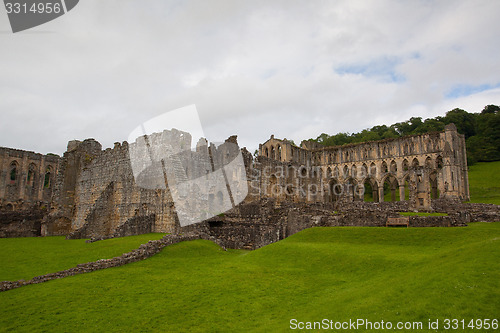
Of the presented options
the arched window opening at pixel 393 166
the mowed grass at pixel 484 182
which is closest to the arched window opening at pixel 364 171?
the arched window opening at pixel 393 166

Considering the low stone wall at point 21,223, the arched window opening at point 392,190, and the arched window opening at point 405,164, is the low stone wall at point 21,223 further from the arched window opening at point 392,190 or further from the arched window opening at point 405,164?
the arched window opening at point 405,164

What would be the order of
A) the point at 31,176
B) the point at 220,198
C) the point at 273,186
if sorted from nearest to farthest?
the point at 220,198
the point at 273,186
the point at 31,176

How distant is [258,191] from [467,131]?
74024 mm

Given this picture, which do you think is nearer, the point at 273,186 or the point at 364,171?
the point at 273,186

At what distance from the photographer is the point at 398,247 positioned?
675 inches

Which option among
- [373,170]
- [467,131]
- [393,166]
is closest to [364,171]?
[373,170]

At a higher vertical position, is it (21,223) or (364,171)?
(364,171)

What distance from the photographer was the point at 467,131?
92.6 metres

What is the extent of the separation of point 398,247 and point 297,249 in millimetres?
5177

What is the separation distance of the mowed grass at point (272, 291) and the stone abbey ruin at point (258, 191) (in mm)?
8205

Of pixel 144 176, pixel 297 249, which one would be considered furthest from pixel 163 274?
pixel 144 176

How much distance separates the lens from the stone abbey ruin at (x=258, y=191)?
25344mm

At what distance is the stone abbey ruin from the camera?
25.3 m

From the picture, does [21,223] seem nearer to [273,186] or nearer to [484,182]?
[273,186]
